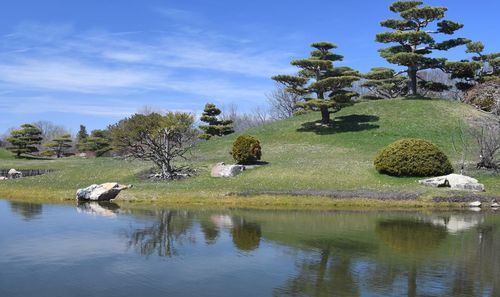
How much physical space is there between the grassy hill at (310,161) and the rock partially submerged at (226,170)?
0.58m

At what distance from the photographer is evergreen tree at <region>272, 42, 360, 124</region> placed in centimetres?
4359

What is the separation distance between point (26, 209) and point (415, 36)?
124 ft

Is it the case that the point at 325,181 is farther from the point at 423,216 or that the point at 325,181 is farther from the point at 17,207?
the point at 17,207

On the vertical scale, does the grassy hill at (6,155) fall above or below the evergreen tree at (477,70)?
below

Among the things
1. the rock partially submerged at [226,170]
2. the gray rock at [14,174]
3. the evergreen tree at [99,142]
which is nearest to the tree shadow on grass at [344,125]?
the rock partially submerged at [226,170]

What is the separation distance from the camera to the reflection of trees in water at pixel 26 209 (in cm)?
2027

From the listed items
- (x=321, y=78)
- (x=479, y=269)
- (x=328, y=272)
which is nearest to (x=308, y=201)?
(x=479, y=269)

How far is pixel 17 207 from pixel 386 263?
18.1 metres

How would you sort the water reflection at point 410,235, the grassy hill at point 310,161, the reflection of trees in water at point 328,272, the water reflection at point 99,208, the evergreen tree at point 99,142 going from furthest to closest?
the evergreen tree at point 99,142
the grassy hill at point 310,161
the water reflection at point 99,208
the water reflection at point 410,235
the reflection of trees in water at point 328,272

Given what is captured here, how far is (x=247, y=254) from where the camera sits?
1326cm

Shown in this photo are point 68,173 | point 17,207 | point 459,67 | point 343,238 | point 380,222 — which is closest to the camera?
point 343,238

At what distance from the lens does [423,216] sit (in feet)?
68.4

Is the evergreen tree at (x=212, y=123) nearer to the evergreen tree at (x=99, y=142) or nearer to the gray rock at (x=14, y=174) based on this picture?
the evergreen tree at (x=99, y=142)

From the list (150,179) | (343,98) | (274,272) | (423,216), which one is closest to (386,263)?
(274,272)
